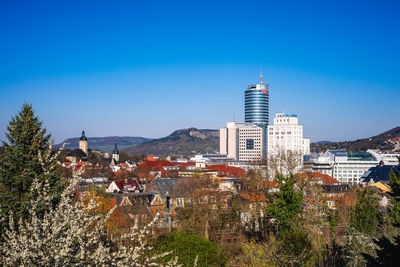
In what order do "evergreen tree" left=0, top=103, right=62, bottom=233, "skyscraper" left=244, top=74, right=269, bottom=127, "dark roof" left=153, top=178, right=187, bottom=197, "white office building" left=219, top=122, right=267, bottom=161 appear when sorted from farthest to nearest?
"skyscraper" left=244, top=74, right=269, bottom=127 < "white office building" left=219, top=122, right=267, bottom=161 < "dark roof" left=153, top=178, right=187, bottom=197 < "evergreen tree" left=0, top=103, right=62, bottom=233

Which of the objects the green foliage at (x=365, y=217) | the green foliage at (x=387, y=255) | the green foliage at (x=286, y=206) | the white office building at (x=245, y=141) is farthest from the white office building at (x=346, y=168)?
the green foliage at (x=387, y=255)

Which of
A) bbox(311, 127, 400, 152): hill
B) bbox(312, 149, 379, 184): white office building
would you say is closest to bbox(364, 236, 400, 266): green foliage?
bbox(312, 149, 379, 184): white office building

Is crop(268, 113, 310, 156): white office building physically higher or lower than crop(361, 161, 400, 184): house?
higher

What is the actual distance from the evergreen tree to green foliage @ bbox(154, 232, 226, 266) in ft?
13.1

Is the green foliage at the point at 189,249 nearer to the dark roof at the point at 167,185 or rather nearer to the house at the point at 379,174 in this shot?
the dark roof at the point at 167,185

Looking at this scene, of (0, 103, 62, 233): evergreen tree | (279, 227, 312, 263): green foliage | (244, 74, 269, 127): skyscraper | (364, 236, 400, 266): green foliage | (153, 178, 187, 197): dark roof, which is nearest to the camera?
(364, 236, 400, 266): green foliage

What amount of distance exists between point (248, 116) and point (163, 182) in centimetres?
10908

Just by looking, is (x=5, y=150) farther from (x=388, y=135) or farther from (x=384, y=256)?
(x=388, y=135)

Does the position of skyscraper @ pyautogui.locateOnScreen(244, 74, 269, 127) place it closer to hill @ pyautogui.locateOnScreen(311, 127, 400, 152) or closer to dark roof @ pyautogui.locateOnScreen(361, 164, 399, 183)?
hill @ pyautogui.locateOnScreen(311, 127, 400, 152)

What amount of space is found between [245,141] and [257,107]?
23118 mm

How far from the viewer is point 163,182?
4050 cm

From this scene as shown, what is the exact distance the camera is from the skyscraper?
14525cm

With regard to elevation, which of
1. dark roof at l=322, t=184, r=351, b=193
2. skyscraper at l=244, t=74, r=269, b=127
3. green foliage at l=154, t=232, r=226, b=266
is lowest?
dark roof at l=322, t=184, r=351, b=193

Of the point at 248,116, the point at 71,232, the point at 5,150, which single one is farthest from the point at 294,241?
the point at 248,116
